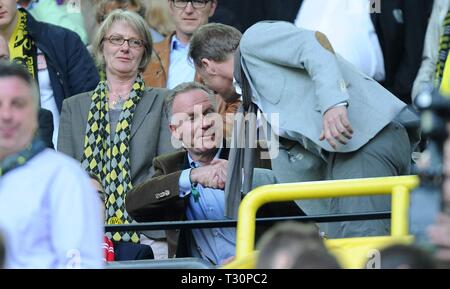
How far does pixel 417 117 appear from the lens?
730 cm

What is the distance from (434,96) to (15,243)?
1554mm

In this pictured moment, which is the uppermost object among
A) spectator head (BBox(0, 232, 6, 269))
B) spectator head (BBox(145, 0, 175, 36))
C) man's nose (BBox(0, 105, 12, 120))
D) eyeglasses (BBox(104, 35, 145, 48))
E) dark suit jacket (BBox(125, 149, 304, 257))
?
spectator head (BBox(145, 0, 175, 36))

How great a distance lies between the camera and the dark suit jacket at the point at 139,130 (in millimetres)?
8492

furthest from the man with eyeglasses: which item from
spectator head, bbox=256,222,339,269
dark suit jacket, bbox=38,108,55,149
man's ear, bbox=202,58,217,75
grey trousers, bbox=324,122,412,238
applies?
spectator head, bbox=256,222,339,269

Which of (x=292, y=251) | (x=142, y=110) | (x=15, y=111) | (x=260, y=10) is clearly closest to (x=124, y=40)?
(x=142, y=110)

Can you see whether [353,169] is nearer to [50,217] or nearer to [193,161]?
[193,161]

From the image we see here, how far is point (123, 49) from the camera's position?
884 cm

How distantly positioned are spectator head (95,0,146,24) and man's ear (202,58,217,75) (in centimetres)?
213

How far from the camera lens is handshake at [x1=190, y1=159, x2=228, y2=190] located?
7.46 meters

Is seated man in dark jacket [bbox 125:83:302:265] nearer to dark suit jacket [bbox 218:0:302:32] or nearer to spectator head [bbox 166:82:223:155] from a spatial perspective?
spectator head [bbox 166:82:223:155]

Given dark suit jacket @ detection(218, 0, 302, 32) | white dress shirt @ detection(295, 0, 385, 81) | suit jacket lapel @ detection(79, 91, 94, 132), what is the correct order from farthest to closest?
dark suit jacket @ detection(218, 0, 302, 32), white dress shirt @ detection(295, 0, 385, 81), suit jacket lapel @ detection(79, 91, 94, 132)

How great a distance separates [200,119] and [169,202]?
0.46 meters

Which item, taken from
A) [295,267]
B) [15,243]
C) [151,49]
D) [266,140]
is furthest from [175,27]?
[295,267]
